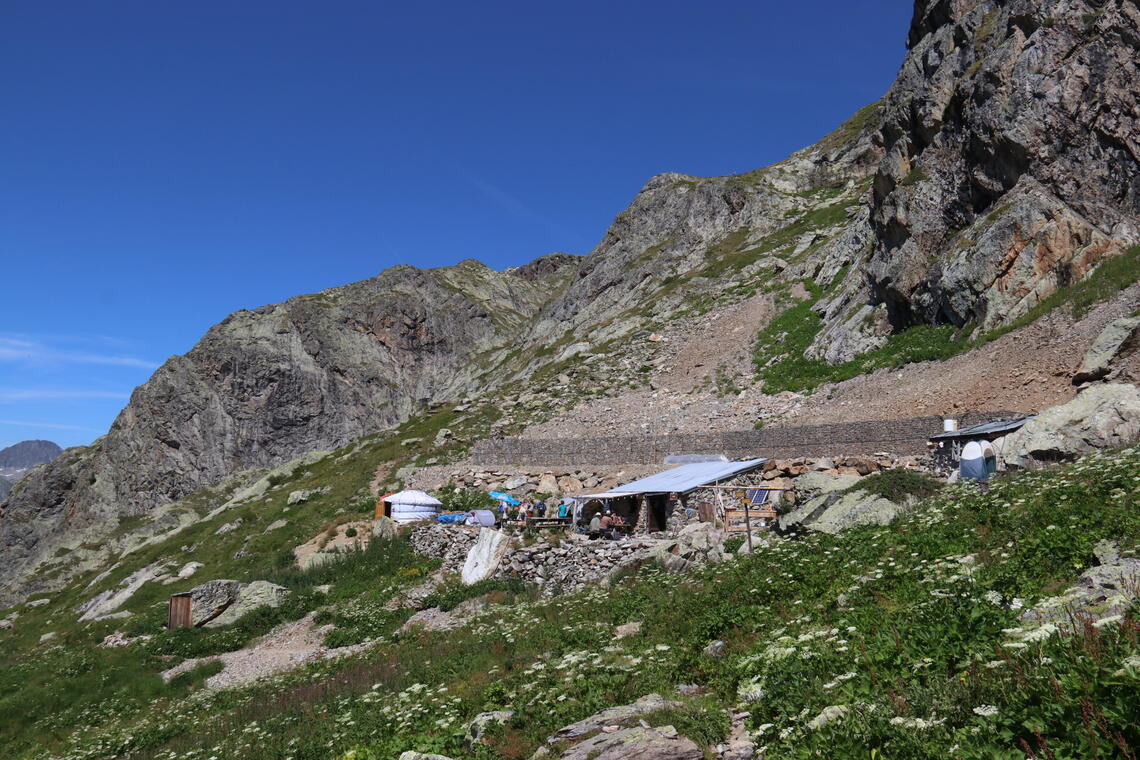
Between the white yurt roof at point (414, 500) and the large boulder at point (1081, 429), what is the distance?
80.5 feet

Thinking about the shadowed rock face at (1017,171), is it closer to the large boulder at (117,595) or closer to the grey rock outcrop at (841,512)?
the grey rock outcrop at (841,512)

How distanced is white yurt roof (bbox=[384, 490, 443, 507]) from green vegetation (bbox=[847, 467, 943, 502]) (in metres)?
21.0

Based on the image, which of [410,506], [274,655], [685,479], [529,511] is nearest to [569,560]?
[685,479]

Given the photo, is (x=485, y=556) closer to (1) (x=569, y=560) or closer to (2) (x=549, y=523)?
(1) (x=569, y=560)

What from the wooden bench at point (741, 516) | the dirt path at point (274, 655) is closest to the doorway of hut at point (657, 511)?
the wooden bench at point (741, 516)

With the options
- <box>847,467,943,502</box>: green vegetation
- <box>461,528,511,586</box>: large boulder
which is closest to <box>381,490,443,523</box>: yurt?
<box>461,528,511,586</box>: large boulder

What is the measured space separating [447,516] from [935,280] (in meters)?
28.6

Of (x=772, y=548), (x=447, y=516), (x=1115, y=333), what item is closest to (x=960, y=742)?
(x=772, y=548)

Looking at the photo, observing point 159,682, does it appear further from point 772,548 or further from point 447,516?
point 772,548

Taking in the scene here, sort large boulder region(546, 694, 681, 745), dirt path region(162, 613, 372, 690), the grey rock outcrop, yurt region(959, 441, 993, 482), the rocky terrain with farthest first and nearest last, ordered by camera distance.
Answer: the rocky terrain
dirt path region(162, 613, 372, 690)
yurt region(959, 441, 993, 482)
the grey rock outcrop
large boulder region(546, 694, 681, 745)

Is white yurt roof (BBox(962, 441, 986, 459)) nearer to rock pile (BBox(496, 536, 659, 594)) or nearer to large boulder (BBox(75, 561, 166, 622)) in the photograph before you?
rock pile (BBox(496, 536, 659, 594))

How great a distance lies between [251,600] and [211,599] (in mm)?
1741

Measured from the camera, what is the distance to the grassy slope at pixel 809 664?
4.10 m

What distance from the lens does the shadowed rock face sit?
28.9 m
